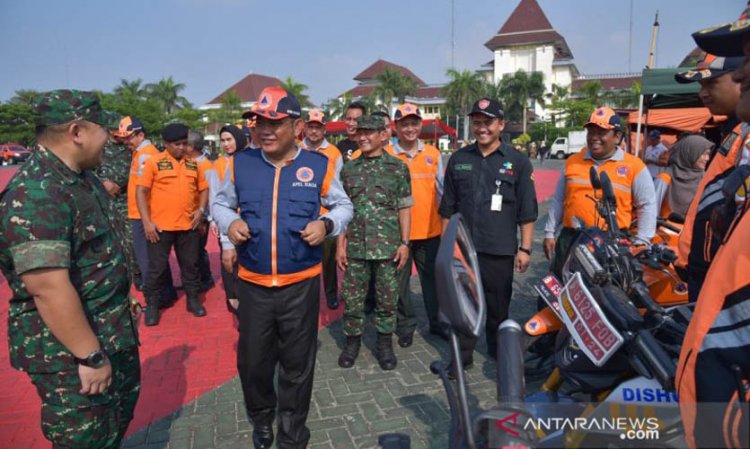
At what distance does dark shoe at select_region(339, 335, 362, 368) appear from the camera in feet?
13.6

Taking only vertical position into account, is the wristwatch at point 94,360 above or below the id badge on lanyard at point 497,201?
below

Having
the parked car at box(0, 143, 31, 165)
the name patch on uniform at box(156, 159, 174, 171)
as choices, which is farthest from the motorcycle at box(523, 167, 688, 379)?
the parked car at box(0, 143, 31, 165)

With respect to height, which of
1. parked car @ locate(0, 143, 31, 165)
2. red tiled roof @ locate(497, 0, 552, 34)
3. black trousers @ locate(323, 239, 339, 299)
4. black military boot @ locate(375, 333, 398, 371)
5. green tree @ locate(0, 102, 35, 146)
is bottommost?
black military boot @ locate(375, 333, 398, 371)

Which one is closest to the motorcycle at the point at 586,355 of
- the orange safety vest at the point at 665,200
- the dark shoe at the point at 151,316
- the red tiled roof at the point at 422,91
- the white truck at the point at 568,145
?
the orange safety vest at the point at 665,200

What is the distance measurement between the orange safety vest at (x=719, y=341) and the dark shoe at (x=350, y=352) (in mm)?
3204

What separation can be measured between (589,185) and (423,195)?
1528 mm

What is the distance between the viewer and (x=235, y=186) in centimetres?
Answer: 294

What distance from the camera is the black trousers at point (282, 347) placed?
284 cm

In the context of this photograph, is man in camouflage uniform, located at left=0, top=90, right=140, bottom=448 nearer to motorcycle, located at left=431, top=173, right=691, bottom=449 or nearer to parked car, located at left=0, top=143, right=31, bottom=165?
motorcycle, located at left=431, top=173, right=691, bottom=449

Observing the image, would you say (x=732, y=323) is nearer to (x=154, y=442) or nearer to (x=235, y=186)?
(x=235, y=186)

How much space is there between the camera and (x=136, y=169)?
546 cm

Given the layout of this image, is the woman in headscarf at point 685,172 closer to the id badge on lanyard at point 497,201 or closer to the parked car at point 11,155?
the id badge on lanyard at point 497,201

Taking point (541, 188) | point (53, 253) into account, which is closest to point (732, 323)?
point (53, 253)

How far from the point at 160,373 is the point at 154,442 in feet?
3.56
